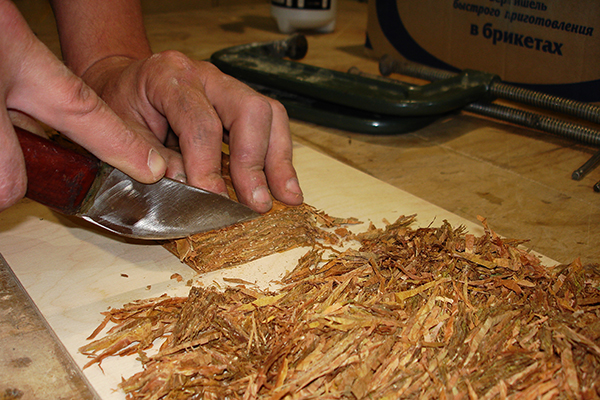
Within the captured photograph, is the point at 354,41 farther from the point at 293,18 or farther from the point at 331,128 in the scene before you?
the point at 331,128

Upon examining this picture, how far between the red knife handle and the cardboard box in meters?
2.46

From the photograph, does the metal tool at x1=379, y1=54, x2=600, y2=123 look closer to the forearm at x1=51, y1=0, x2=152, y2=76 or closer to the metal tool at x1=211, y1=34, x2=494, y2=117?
the metal tool at x1=211, y1=34, x2=494, y2=117

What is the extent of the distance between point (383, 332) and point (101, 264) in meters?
0.87

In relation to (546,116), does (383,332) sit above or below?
below

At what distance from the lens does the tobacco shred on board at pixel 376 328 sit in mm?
1081

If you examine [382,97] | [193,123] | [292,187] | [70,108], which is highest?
[70,108]

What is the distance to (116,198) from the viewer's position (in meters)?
1.39

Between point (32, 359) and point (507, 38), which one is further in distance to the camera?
point (507, 38)

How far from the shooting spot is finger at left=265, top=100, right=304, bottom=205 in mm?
1656

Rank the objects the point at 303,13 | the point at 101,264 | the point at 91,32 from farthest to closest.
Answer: the point at 303,13
the point at 91,32
the point at 101,264

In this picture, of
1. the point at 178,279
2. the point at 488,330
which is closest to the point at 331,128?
the point at 178,279

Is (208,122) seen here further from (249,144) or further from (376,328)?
(376,328)

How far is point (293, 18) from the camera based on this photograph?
14.4ft

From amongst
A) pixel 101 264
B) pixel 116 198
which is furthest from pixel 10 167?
pixel 101 264
